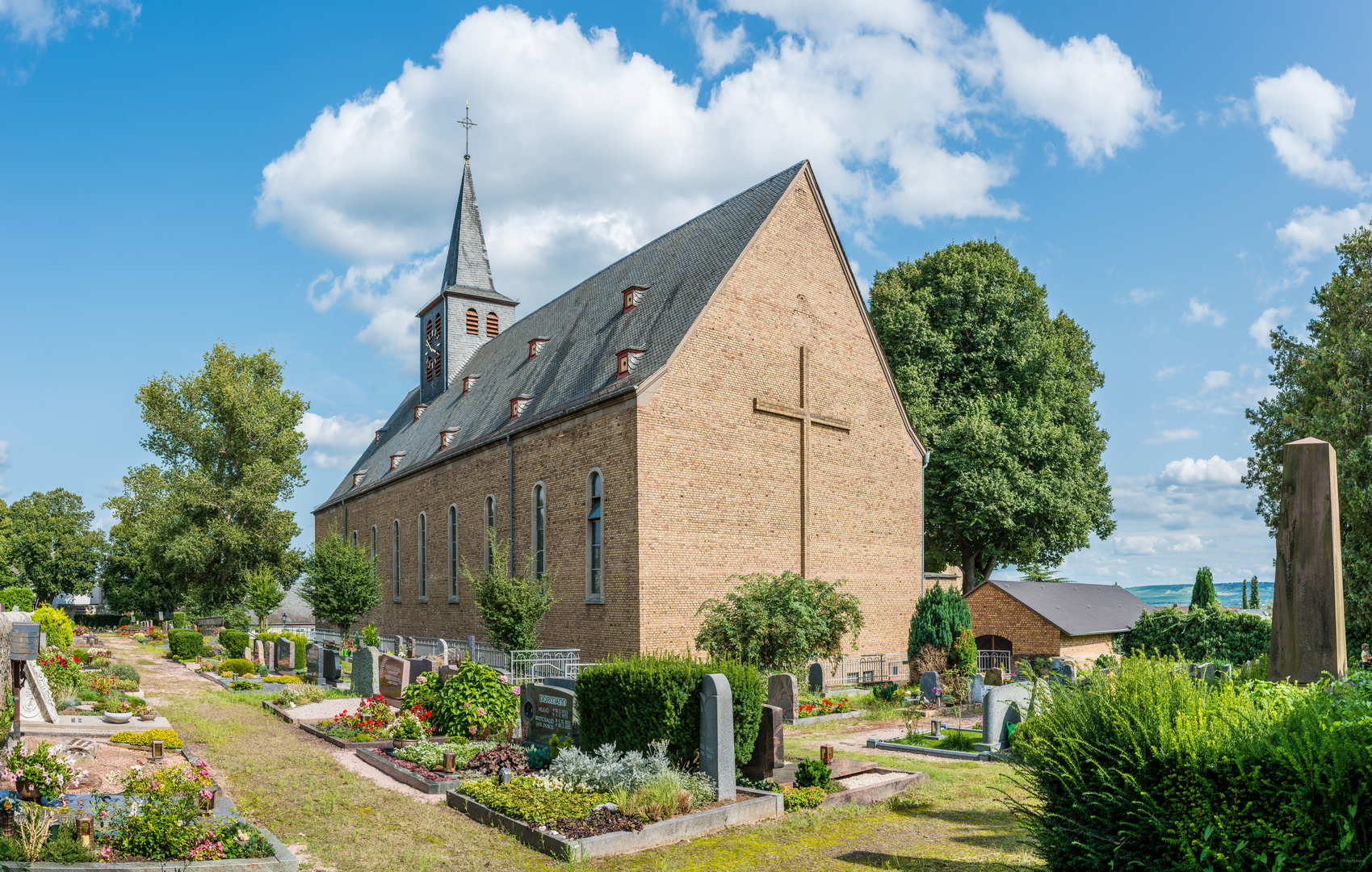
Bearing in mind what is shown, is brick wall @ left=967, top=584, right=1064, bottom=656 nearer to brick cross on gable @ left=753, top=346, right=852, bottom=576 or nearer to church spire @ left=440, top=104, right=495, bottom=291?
brick cross on gable @ left=753, top=346, right=852, bottom=576

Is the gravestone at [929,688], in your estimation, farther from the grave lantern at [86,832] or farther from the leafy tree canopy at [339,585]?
the leafy tree canopy at [339,585]

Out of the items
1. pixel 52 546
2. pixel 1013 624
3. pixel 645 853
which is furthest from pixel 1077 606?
pixel 52 546

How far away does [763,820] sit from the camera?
9.89 meters

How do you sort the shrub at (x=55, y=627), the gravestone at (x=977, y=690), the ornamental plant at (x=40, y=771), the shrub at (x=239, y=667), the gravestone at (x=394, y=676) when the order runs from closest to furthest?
the ornamental plant at (x=40, y=771), the gravestone at (x=394, y=676), the gravestone at (x=977, y=690), the shrub at (x=55, y=627), the shrub at (x=239, y=667)

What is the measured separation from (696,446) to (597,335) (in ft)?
21.9

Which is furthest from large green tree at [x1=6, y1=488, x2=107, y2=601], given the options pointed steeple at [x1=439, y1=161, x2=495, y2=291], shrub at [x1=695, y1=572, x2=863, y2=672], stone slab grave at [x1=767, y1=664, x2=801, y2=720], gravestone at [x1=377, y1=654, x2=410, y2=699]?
stone slab grave at [x1=767, y1=664, x2=801, y2=720]

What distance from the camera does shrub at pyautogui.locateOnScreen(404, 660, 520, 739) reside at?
46.4 ft

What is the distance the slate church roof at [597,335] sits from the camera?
75.2ft

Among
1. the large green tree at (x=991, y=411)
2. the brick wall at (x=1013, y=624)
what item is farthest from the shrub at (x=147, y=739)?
the large green tree at (x=991, y=411)

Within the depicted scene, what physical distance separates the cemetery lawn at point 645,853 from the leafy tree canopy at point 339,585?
18091 millimetres

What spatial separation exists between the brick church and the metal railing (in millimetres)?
4823

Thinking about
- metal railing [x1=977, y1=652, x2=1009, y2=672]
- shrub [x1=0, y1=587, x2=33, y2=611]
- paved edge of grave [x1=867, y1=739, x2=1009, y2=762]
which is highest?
paved edge of grave [x1=867, y1=739, x2=1009, y2=762]

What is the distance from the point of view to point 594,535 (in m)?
22.1

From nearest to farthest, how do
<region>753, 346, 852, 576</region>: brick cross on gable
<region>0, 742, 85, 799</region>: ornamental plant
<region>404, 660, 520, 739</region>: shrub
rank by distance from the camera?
<region>0, 742, 85, 799</region>: ornamental plant, <region>404, 660, 520, 739</region>: shrub, <region>753, 346, 852, 576</region>: brick cross on gable
